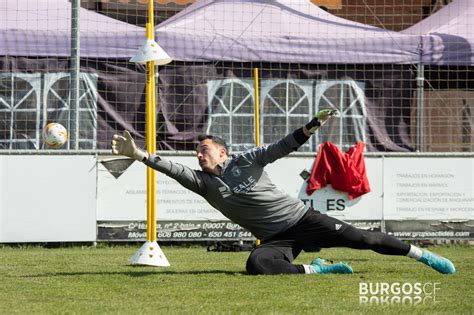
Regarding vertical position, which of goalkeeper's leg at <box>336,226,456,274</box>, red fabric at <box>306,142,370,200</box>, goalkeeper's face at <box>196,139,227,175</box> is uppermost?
goalkeeper's face at <box>196,139,227,175</box>

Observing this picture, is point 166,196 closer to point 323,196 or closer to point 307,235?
point 323,196

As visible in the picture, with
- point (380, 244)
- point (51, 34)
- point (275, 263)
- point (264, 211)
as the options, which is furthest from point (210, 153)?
point (51, 34)

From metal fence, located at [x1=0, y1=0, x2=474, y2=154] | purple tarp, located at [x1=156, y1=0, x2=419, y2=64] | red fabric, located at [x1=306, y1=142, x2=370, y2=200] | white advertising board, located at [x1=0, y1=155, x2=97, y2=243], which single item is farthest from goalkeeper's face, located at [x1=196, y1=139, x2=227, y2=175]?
purple tarp, located at [x1=156, y1=0, x2=419, y2=64]

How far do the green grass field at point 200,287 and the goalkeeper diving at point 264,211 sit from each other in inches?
8.8

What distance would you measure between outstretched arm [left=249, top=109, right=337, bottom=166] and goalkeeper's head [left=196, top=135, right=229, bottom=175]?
0.26m

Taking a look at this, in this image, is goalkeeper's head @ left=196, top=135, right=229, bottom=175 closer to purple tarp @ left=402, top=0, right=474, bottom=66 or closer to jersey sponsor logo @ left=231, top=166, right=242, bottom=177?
jersey sponsor logo @ left=231, top=166, right=242, bottom=177

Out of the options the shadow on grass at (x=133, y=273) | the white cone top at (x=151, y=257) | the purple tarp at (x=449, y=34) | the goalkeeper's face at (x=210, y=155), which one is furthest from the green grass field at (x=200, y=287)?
the purple tarp at (x=449, y=34)

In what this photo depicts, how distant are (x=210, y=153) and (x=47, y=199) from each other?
4.95 metres

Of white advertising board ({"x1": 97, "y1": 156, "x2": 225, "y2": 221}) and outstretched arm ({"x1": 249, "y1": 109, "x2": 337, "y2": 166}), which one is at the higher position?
outstretched arm ({"x1": 249, "y1": 109, "x2": 337, "y2": 166})

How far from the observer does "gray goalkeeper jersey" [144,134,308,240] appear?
8.62 metres

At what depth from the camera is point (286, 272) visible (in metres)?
8.62

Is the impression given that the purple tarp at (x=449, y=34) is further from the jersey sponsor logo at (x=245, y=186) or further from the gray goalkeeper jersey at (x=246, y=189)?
the jersey sponsor logo at (x=245, y=186)

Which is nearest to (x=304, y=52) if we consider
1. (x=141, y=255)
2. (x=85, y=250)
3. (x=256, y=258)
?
(x=85, y=250)

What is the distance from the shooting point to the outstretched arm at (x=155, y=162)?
27.9ft
